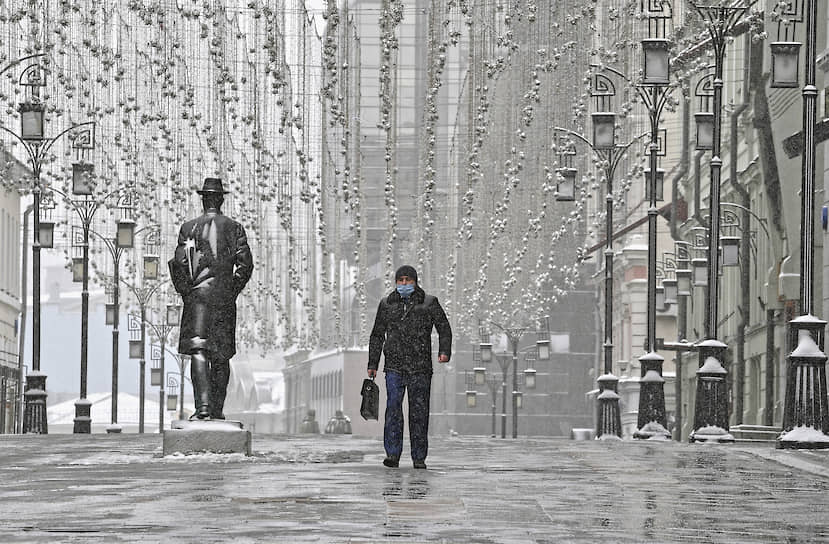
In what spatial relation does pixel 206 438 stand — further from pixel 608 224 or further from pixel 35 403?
pixel 608 224

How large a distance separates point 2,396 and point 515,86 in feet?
73.6

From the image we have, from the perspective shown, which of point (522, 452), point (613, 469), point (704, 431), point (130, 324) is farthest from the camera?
point (130, 324)

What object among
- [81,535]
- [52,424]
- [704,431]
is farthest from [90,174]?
[52,424]

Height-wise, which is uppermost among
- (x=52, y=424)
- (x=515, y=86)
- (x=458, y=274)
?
(x=515, y=86)

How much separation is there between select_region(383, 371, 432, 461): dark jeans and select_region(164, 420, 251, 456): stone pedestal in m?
1.81

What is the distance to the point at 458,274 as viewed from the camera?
70.5 meters

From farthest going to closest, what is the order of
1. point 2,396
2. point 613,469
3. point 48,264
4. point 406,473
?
Result: point 48,264 < point 2,396 < point 613,469 < point 406,473

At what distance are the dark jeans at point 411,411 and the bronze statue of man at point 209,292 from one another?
5.99 feet

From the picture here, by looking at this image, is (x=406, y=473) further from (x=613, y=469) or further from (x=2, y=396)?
(x=2, y=396)

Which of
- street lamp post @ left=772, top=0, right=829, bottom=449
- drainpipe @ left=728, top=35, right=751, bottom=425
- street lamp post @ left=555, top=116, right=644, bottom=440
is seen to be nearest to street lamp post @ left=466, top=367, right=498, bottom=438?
drainpipe @ left=728, top=35, right=751, bottom=425

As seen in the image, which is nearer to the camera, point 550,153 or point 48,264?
point 550,153

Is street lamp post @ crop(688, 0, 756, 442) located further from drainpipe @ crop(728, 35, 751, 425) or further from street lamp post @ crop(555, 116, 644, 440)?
drainpipe @ crop(728, 35, 751, 425)

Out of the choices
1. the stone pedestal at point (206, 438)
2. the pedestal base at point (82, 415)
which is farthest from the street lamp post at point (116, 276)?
the stone pedestal at point (206, 438)

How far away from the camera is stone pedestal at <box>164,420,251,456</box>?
18266 mm
